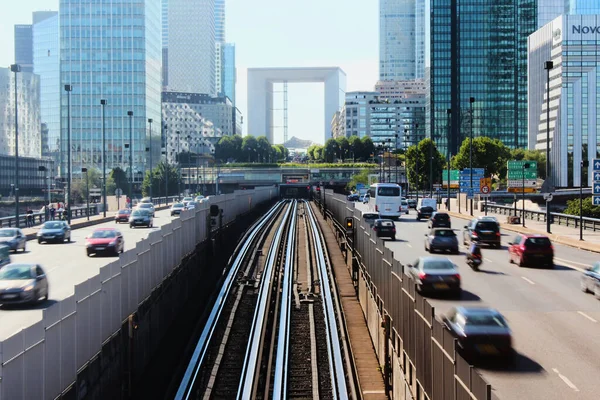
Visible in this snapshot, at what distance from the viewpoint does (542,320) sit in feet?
73.6

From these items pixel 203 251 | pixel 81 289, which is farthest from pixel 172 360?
pixel 203 251

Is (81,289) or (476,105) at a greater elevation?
(476,105)

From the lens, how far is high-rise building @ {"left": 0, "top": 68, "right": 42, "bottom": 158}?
160000mm

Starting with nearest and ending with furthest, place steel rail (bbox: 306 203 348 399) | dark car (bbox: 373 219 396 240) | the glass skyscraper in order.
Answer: steel rail (bbox: 306 203 348 399) → dark car (bbox: 373 219 396 240) → the glass skyscraper

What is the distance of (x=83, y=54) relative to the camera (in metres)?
144

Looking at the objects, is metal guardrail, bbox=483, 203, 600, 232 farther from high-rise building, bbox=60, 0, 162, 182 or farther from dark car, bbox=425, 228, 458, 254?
high-rise building, bbox=60, 0, 162, 182

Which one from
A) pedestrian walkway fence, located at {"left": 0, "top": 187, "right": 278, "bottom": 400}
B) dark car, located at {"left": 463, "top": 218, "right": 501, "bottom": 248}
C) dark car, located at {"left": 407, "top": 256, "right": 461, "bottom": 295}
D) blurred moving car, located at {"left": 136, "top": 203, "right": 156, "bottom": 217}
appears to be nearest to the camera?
pedestrian walkway fence, located at {"left": 0, "top": 187, "right": 278, "bottom": 400}

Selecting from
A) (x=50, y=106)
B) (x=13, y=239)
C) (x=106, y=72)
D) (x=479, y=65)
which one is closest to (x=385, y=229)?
(x=13, y=239)

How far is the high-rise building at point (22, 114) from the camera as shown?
160000 mm

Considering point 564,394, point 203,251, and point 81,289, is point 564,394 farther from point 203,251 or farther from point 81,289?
point 203,251

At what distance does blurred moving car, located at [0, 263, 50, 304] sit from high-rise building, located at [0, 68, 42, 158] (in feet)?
466

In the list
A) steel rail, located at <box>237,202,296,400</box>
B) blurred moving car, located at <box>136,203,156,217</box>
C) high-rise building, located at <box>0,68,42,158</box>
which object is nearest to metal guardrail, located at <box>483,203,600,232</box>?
steel rail, located at <box>237,202,296,400</box>

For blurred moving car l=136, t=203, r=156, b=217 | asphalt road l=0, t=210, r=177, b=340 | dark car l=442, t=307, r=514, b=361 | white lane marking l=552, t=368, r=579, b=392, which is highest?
blurred moving car l=136, t=203, r=156, b=217

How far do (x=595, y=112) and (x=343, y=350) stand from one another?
140 m
